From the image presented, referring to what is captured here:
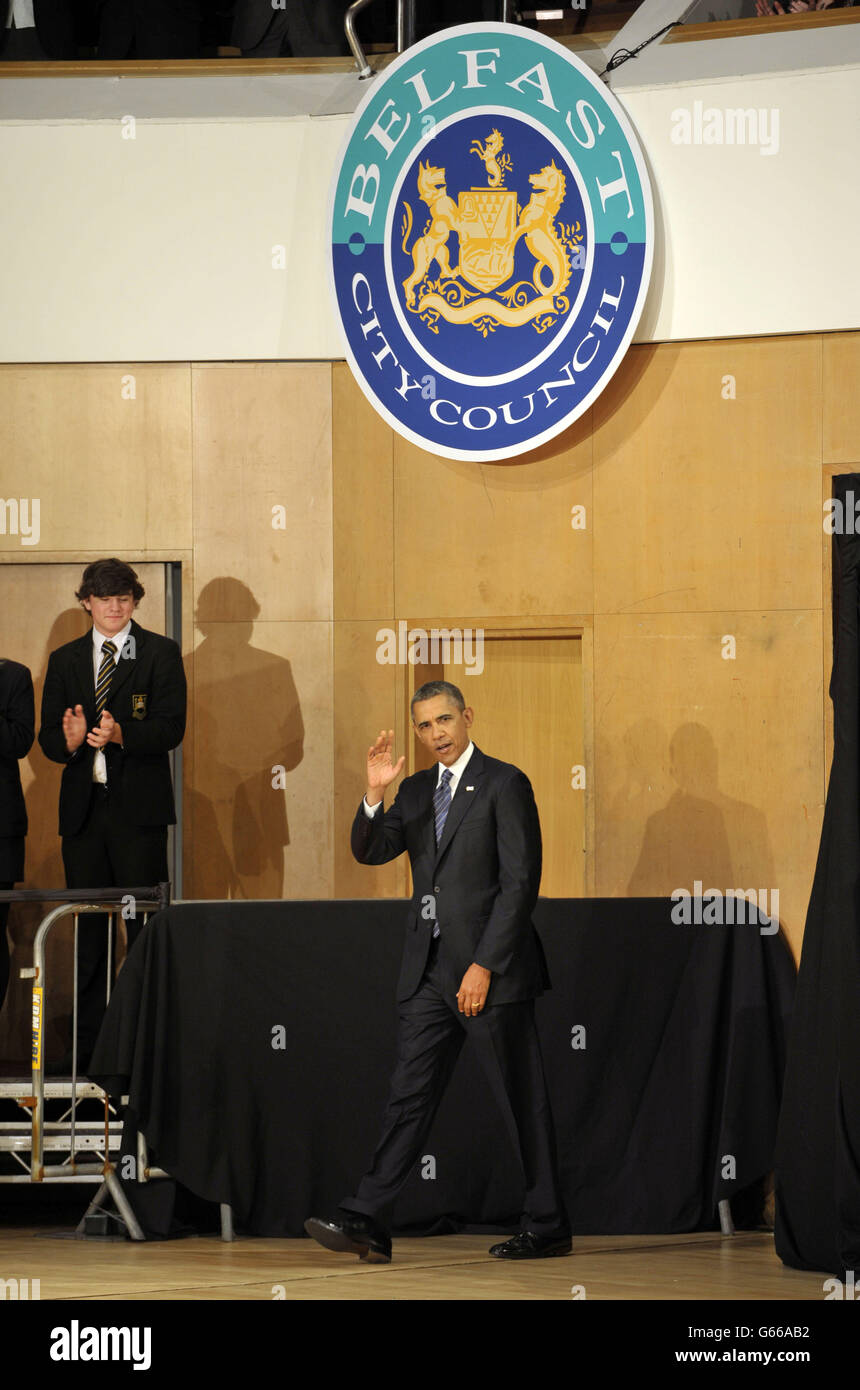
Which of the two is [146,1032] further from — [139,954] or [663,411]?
[663,411]

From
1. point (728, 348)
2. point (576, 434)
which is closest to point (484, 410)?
point (576, 434)

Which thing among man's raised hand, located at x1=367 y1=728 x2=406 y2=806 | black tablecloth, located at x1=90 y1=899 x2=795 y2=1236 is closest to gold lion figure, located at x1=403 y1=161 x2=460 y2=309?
man's raised hand, located at x1=367 y1=728 x2=406 y2=806

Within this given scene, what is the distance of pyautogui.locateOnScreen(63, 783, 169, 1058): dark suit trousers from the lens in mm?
6965

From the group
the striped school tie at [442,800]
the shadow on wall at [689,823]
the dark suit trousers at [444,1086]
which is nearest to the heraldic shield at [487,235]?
the shadow on wall at [689,823]

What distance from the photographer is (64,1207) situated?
7.02 meters

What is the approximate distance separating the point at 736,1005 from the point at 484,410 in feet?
9.74

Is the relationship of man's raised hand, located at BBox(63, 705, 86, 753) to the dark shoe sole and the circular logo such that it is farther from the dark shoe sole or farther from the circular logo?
the dark shoe sole

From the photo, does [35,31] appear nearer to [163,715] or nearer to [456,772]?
[163,715]

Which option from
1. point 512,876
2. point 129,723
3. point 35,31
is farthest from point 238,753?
point 35,31

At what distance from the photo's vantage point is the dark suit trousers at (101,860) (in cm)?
696

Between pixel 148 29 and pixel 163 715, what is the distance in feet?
11.8

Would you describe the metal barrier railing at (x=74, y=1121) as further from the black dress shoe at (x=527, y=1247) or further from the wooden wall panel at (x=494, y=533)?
the wooden wall panel at (x=494, y=533)

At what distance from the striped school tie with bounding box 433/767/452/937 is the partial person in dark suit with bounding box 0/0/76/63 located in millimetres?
4590

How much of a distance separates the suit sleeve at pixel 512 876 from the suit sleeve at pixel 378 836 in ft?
1.36
